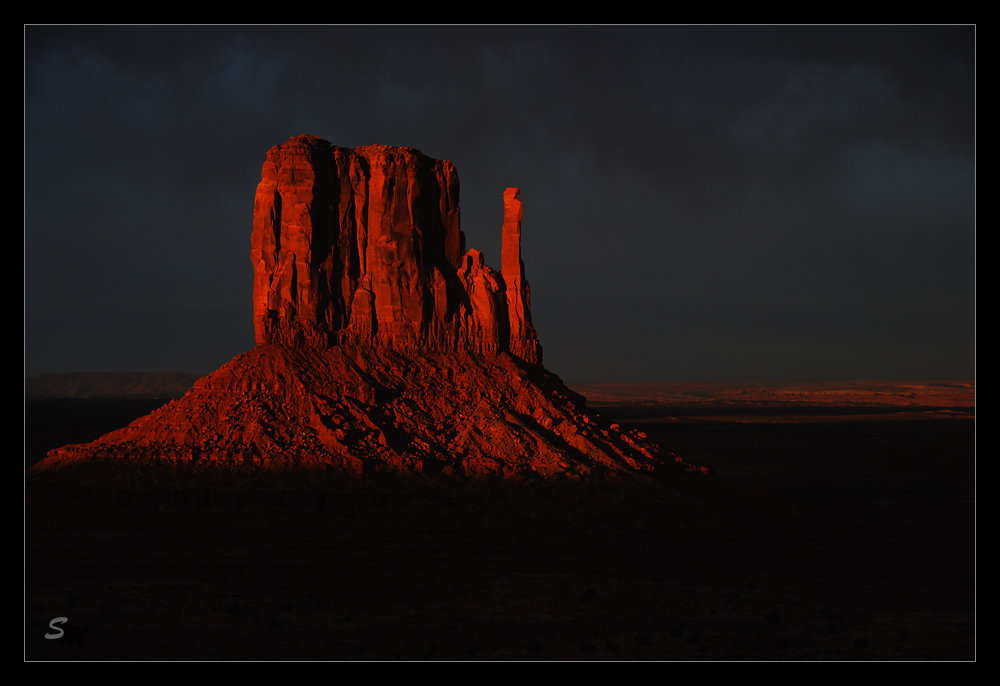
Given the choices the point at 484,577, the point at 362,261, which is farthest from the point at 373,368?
the point at 484,577

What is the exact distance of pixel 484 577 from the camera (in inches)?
1522

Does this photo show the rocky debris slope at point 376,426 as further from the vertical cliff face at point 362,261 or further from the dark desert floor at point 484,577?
the dark desert floor at point 484,577

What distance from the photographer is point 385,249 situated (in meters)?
48.6

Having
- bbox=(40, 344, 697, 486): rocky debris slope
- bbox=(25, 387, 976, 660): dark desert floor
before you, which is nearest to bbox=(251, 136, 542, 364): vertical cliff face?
bbox=(40, 344, 697, 486): rocky debris slope

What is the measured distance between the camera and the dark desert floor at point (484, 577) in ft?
102

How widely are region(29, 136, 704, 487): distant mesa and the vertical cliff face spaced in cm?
7

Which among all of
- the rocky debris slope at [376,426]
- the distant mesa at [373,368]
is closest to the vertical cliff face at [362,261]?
the distant mesa at [373,368]

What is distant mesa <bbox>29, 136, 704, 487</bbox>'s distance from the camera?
42.7 meters

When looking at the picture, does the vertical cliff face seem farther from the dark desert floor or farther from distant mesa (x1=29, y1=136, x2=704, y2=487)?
the dark desert floor

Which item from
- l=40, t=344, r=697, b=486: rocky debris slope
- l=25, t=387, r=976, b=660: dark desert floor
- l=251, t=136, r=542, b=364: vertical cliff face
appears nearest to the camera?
l=25, t=387, r=976, b=660: dark desert floor

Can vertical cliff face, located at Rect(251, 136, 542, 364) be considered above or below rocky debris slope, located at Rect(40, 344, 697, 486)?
above

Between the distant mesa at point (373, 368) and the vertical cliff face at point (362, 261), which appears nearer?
the distant mesa at point (373, 368)

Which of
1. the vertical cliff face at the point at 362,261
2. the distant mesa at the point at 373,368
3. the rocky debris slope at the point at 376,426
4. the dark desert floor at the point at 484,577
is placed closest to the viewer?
the dark desert floor at the point at 484,577

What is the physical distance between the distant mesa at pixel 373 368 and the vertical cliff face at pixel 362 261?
0.23 feet
